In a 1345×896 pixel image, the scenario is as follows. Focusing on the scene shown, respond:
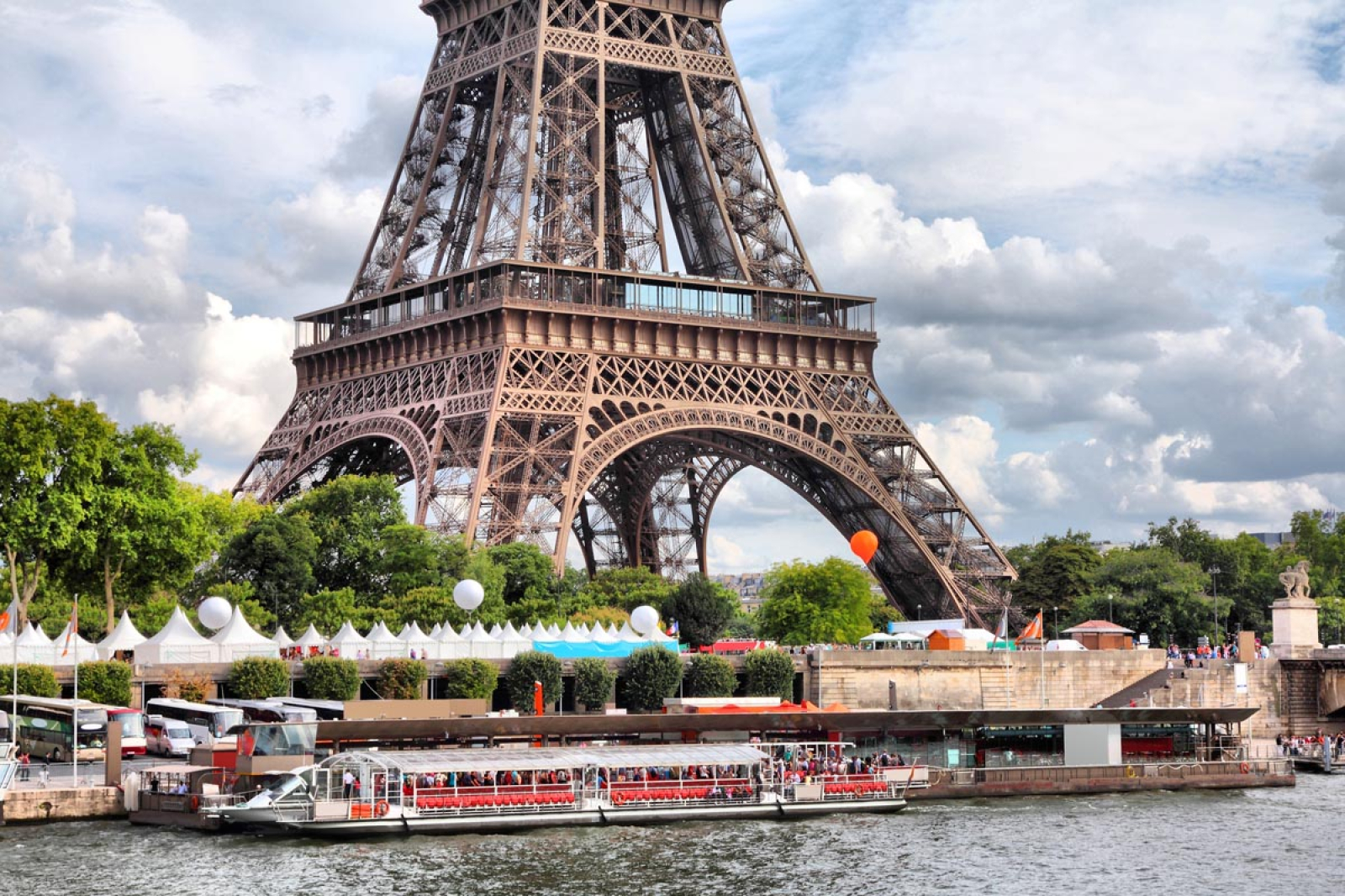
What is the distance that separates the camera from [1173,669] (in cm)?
8094

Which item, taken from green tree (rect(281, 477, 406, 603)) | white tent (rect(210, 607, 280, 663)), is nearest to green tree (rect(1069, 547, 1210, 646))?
green tree (rect(281, 477, 406, 603))

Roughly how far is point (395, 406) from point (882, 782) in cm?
3686

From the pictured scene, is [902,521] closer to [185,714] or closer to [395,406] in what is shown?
[395,406]

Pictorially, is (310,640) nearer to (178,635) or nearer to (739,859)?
(178,635)

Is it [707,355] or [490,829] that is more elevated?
[707,355]

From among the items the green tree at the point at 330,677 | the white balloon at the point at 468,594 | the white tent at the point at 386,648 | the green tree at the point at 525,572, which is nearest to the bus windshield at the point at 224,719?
the green tree at the point at 330,677

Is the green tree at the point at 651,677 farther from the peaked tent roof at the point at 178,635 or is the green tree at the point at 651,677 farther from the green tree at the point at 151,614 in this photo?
the green tree at the point at 151,614

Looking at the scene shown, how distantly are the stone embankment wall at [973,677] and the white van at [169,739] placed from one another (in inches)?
1026

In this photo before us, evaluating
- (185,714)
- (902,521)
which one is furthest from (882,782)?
(902,521)

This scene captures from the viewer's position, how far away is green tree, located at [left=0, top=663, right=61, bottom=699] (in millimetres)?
61844

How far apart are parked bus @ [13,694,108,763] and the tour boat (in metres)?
9.25

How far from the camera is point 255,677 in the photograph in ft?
215

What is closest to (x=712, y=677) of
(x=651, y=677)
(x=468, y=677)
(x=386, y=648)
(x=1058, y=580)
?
(x=651, y=677)

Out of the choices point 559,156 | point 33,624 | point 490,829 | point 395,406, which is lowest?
point 490,829
